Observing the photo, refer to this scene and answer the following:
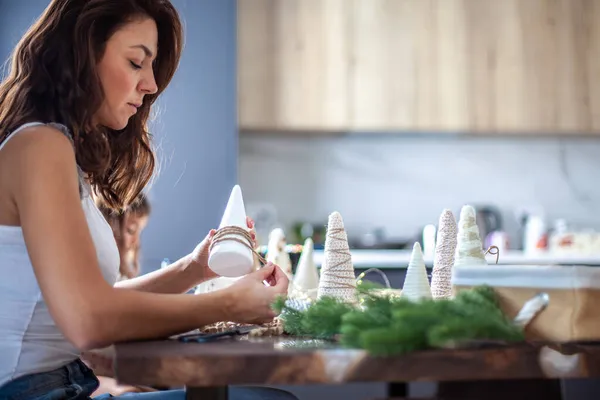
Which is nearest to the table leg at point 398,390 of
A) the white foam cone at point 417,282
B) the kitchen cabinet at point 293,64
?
the white foam cone at point 417,282

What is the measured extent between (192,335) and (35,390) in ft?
0.87

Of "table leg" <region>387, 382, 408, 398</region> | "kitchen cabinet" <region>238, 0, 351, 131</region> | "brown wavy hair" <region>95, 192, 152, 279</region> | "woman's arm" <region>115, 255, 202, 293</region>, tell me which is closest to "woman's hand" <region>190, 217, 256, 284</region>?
"woman's arm" <region>115, 255, 202, 293</region>

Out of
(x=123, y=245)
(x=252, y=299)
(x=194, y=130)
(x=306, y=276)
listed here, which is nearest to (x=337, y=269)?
(x=252, y=299)

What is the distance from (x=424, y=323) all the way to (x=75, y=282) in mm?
464

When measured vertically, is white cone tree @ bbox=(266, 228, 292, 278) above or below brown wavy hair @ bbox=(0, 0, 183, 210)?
below

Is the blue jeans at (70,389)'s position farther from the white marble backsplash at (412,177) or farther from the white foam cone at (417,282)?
the white marble backsplash at (412,177)

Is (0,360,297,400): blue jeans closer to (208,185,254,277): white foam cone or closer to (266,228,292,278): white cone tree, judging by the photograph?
(208,185,254,277): white foam cone

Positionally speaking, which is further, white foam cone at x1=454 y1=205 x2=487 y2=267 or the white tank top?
white foam cone at x1=454 y1=205 x2=487 y2=267

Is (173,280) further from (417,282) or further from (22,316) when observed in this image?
(417,282)

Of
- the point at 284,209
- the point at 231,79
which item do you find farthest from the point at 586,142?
the point at 231,79

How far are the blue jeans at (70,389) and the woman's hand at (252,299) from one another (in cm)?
16

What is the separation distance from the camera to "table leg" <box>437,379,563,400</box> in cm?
104

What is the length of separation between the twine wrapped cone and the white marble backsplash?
2.82 m

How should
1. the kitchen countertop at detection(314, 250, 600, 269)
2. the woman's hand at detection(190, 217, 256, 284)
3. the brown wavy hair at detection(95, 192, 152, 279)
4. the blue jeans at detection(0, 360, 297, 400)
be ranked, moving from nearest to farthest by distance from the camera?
the blue jeans at detection(0, 360, 297, 400), the woman's hand at detection(190, 217, 256, 284), the brown wavy hair at detection(95, 192, 152, 279), the kitchen countertop at detection(314, 250, 600, 269)
